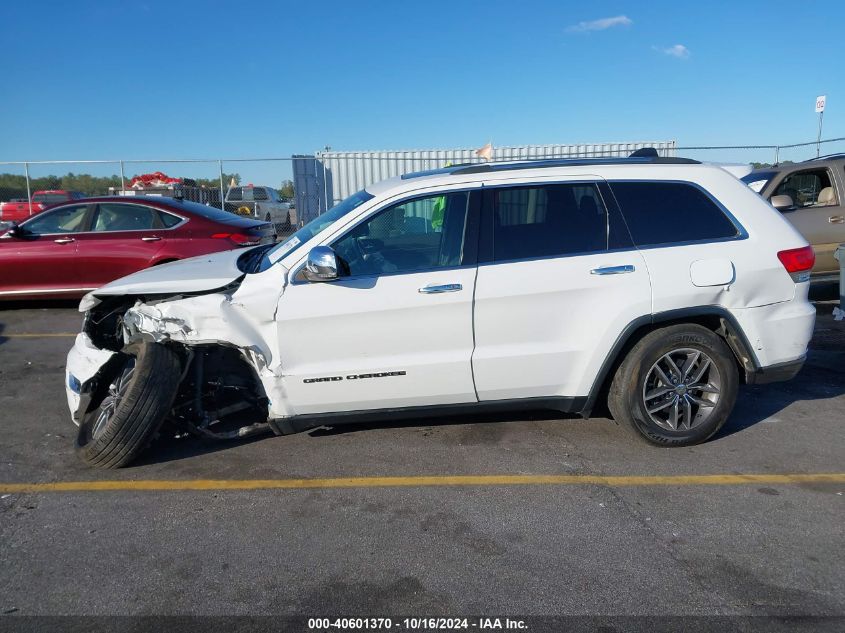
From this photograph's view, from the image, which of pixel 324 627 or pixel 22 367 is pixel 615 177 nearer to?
pixel 324 627

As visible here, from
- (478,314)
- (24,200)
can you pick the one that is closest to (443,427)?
(478,314)

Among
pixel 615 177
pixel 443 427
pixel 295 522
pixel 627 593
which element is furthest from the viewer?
pixel 443 427

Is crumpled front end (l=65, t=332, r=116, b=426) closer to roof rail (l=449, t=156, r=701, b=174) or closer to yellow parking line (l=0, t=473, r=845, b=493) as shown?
yellow parking line (l=0, t=473, r=845, b=493)

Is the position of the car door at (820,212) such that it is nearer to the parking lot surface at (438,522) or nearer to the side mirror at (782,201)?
the side mirror at (782,201)

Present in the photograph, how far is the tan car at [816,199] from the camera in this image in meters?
8.50

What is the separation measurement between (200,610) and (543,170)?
10.7 ft

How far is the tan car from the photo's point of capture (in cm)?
850

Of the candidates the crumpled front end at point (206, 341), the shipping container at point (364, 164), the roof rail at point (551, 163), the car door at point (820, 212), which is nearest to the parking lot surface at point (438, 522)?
the crumpled front end at point (206, 341)

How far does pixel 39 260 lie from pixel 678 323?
Answer: 27.5ft

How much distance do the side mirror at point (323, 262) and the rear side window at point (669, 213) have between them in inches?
76.1

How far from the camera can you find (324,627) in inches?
107

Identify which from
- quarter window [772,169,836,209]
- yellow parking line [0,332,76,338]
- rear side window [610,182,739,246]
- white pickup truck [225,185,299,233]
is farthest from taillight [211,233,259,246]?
white pickup truck [225,185,299,233]

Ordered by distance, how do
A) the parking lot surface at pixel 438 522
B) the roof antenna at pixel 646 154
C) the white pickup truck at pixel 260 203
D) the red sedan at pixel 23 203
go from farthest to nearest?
the red sedan at pixel 23 203 → the white pickup truck at pixel 260 203 → the roof antenna at pixel 646 154 → the parking lot surface at pixel 438 522

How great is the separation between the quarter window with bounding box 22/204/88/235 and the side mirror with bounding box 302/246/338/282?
668cm
